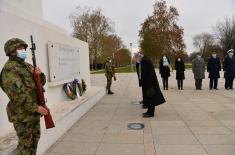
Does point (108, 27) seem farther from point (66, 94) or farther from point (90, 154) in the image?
point (90, 154)

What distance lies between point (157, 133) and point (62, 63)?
372cm

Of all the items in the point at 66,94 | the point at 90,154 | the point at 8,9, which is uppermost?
A: the point at 8,9

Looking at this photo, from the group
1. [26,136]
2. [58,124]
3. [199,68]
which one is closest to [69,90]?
[58,124]

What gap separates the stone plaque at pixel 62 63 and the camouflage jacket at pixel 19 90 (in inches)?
148

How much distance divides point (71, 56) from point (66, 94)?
4.65ft

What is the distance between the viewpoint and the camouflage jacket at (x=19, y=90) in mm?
3152

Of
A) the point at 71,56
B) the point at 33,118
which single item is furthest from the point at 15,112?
the point at 71,56

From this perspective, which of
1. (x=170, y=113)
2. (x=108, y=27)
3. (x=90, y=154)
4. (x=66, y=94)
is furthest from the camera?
(x=108, y=27)

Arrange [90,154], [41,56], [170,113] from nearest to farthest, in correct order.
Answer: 1. [90,154]
2. [41,56]
3. [170,113]

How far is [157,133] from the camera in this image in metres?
5.69

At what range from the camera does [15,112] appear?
332cm

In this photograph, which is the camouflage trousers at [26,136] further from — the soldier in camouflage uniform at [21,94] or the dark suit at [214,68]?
the dark suit at [214,68]

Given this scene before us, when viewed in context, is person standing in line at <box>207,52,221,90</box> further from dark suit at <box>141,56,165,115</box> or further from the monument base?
dark suit at <box>141,56,165,115</box>

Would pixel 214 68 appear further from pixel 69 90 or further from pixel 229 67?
pixel 69 90
